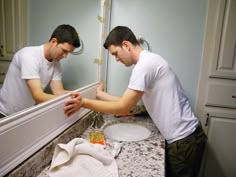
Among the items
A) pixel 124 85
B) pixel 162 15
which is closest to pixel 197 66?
pixel 162 15

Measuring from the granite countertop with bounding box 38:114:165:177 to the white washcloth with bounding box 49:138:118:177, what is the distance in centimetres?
5

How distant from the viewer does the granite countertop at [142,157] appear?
2.42 ft

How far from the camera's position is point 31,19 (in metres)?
0.75

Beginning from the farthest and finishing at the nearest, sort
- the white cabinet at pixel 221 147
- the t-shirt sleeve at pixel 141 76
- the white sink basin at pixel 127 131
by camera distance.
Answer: the white cabinet at pixel 221 147 → the white sink basin at pixel 127 131 → the t-shirt sleeve at pixel 141 76

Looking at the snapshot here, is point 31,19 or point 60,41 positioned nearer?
point 31,19

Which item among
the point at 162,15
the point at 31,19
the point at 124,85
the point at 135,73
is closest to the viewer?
the point at 31,19

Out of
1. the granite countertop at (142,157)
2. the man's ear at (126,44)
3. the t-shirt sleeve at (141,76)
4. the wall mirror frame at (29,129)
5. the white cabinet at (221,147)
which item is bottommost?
the white cabinet at (221,147)

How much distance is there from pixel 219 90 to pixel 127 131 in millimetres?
780

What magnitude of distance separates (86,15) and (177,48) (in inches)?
29.1

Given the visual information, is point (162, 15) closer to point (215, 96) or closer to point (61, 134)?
point (215, 96)

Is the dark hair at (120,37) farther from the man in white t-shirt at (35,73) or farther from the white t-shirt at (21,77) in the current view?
the white t-shirt at (21,77)

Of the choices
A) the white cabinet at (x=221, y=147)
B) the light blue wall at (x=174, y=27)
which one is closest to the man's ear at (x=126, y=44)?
the light blue wall at (x=174, y=27)

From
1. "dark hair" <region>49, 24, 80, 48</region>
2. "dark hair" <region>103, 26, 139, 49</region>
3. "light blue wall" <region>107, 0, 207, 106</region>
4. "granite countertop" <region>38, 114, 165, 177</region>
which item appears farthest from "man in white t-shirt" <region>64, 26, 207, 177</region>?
"light blue wall" <region>107, 0, 207, 106</region>

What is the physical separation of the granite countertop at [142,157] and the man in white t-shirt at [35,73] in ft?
0.90
